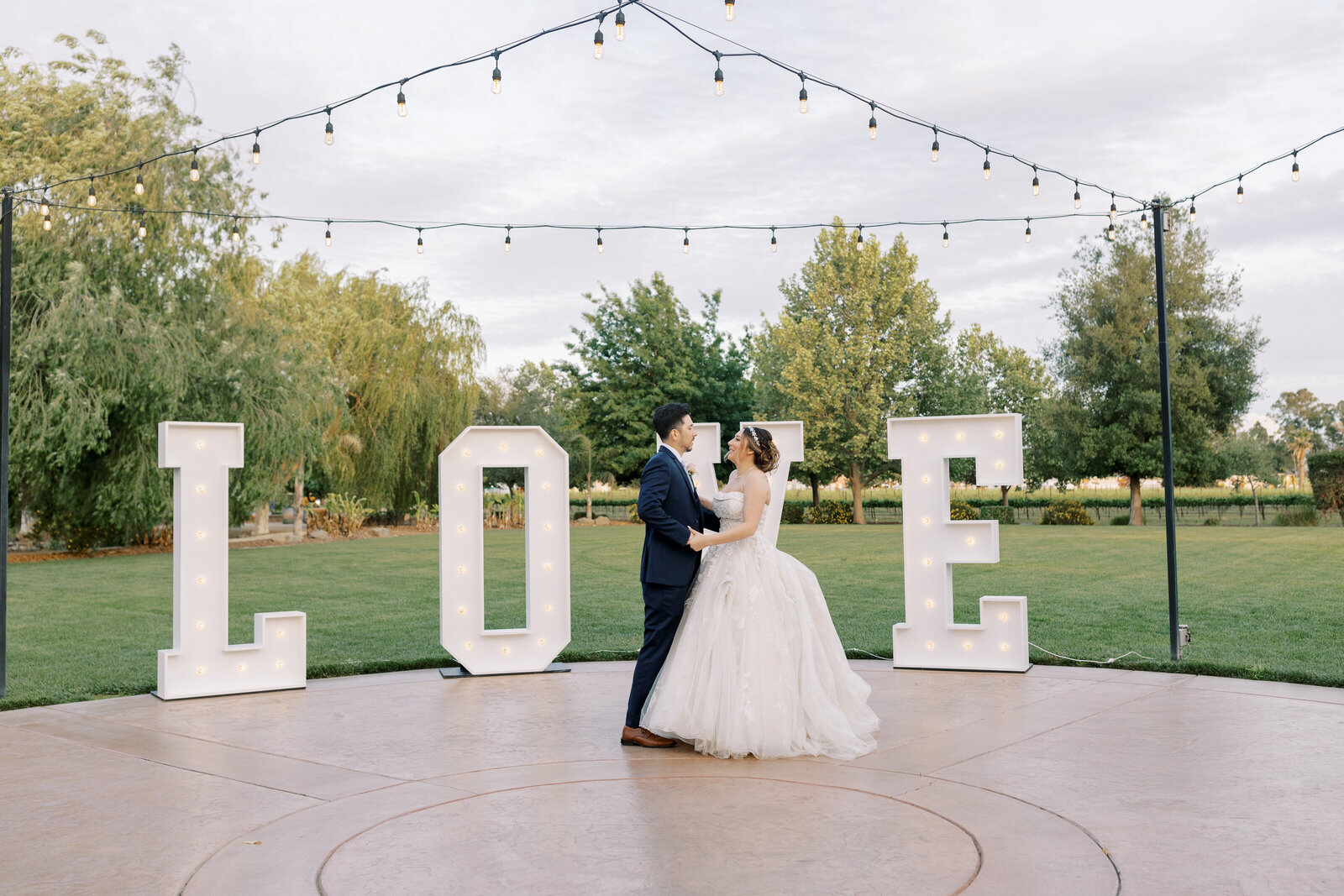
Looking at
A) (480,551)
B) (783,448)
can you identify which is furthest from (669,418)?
(480,551)

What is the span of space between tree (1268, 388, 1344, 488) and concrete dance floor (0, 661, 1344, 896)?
9377 centimetres

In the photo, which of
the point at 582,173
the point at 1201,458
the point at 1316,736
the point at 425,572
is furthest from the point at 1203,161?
the point at 1316,736

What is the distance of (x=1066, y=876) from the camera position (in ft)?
12.4

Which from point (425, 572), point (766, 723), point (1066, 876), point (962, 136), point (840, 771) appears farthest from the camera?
point (425, 572)

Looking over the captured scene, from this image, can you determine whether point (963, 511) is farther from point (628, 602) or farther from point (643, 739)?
point (643, 739)

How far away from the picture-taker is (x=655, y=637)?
20.3ft

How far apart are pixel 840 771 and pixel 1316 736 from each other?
3012mm

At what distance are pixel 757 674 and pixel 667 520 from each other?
1.08m

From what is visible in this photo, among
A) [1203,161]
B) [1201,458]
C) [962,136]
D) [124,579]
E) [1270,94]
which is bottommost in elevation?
[124,579]

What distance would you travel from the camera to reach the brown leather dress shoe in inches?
237

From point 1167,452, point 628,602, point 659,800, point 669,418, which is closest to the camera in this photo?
point 659,800

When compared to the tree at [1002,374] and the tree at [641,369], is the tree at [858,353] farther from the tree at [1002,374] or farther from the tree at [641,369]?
the tree at [1002,374]

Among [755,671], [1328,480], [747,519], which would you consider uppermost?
[1328,480]

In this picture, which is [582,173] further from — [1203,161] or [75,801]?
[1203,161]
